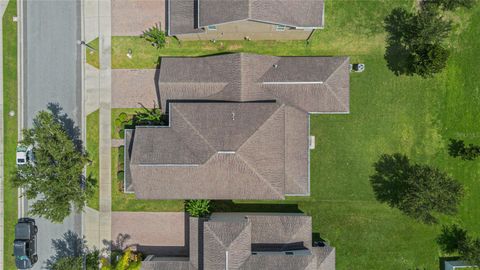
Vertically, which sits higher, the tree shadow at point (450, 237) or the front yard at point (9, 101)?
the front yard at point (9, 101)

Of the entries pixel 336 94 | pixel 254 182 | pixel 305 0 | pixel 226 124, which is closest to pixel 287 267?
pixel 254 182

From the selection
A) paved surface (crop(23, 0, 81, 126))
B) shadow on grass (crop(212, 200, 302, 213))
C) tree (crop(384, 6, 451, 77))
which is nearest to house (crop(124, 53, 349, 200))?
shadow on grass (crop(212, 200, 302, 213))

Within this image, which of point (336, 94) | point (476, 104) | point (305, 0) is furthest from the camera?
point (476, 104)

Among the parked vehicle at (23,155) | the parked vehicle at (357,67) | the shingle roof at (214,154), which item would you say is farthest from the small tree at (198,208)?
the parked vehicle at (357,67)

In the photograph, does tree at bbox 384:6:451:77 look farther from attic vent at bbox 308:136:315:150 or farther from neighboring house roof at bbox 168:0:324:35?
attic vent at bbox 308:136:315:150

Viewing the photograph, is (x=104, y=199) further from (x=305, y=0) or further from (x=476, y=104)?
(x=476, y=104)

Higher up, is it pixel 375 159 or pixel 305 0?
pixel 305 0

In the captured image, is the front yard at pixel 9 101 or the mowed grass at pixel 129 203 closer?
the mowed grass at pixel 129 203

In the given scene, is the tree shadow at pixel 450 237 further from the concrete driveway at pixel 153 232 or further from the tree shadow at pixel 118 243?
the tree shadow at pixel 118 243
